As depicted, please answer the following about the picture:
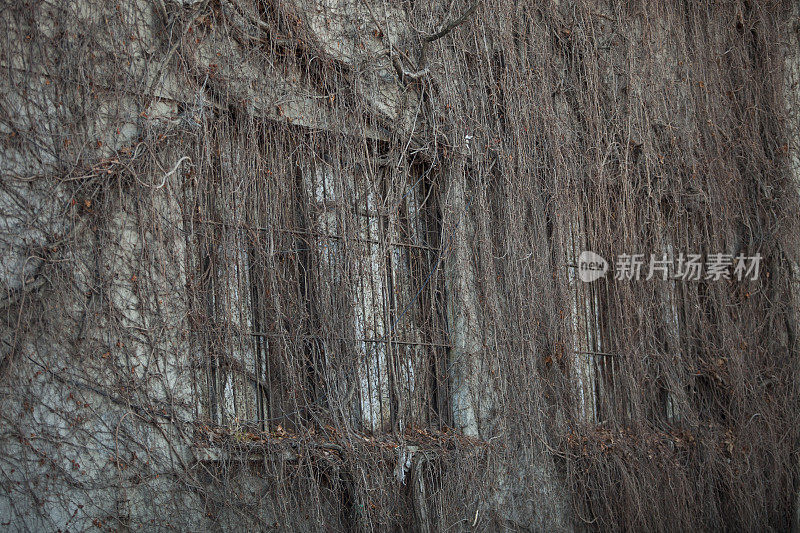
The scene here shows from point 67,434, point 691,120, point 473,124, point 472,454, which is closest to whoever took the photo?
point 67,434

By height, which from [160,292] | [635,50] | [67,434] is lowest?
[67,434]

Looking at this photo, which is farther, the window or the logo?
the logo

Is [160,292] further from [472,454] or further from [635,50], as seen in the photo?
[635,50]

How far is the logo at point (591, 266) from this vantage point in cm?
584

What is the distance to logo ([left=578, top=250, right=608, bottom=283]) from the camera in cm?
584

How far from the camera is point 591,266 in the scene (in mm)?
5887

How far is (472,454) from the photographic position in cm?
483

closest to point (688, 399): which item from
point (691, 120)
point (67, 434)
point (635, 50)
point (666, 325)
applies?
point (666, 325)

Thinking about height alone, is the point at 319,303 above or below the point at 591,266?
below

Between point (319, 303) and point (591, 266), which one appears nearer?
point (319, 303)

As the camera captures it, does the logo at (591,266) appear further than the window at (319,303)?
Yes

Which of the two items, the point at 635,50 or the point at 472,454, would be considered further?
the point at 635,50

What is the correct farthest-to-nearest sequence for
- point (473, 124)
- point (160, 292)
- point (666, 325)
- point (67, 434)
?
1. point (666, 325)
2. point (473, 124)
3. point (160, 292)
4. point (67, 434)

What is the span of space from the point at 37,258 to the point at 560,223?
3.31 m
